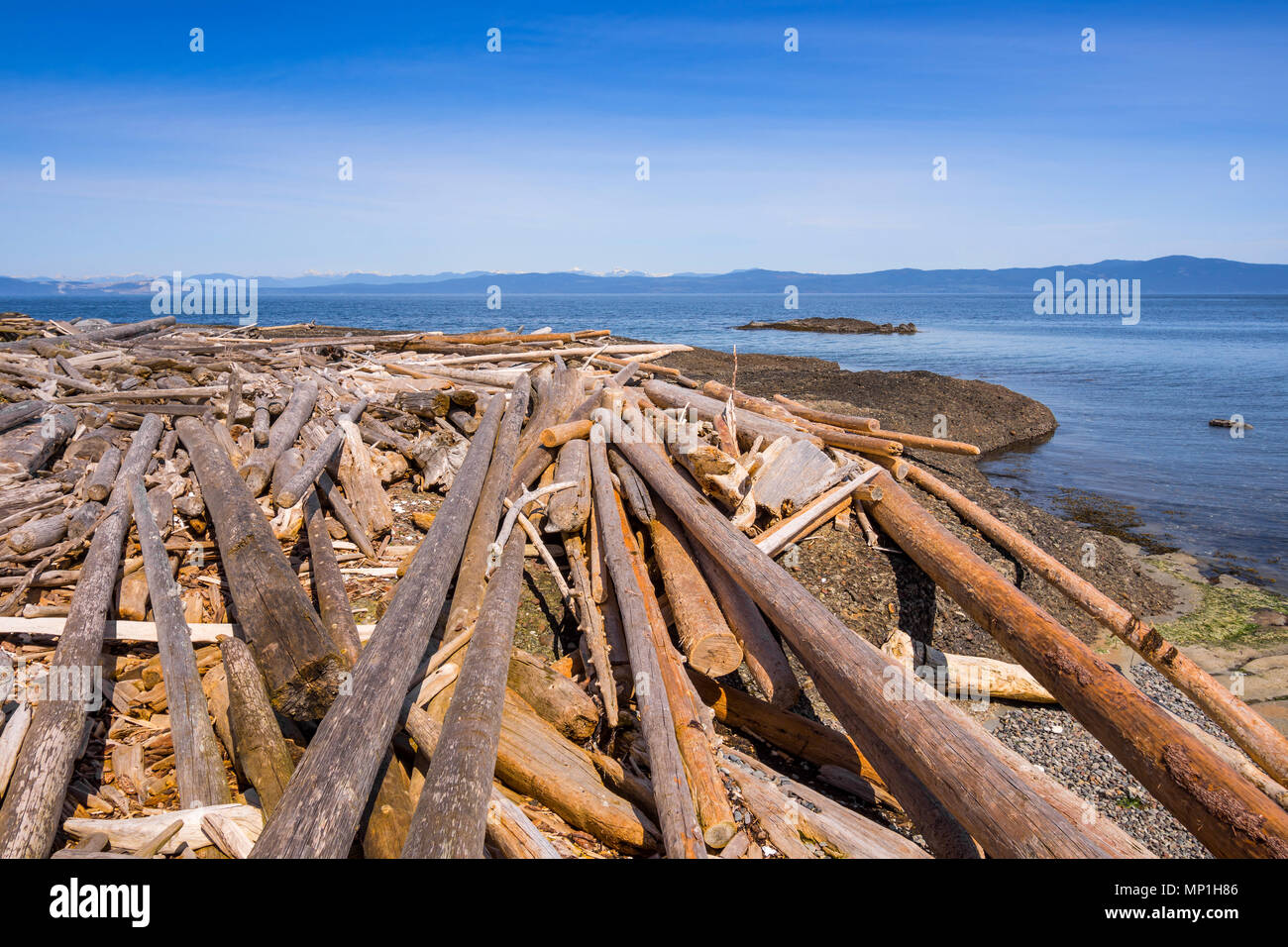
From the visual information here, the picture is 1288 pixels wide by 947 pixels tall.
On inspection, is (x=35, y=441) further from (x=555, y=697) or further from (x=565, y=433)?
(x=555, y=697)

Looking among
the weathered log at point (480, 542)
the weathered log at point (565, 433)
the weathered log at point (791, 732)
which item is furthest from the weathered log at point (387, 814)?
the weathered log at point (565, 433)

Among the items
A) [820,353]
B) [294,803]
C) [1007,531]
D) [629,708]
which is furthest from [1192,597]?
[820,353]

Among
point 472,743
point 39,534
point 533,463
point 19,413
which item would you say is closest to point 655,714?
point 472,743

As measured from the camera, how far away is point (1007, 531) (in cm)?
692

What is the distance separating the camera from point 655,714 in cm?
362

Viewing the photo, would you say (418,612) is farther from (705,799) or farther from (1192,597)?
(1192,597)

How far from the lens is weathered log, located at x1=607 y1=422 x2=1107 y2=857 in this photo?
2777 mm

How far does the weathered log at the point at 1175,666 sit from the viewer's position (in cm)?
394

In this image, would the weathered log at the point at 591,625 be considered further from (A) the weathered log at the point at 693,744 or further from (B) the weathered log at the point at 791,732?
(B) the weathered log at the point at 791,732

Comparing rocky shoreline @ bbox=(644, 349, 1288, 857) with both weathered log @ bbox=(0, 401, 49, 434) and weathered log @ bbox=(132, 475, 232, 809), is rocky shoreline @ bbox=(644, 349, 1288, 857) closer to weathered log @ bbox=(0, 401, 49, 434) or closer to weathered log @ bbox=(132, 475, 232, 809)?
weathered log @ bbox=(132, 475, 232, 809)

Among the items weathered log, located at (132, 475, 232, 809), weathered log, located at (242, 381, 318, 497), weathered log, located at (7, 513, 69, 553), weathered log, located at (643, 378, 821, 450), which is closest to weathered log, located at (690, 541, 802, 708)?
weathered log, located at (643, 378, 821, 450)

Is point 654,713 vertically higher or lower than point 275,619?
lower

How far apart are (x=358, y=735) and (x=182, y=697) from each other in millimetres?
1411

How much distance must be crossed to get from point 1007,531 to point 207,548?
7570 mm
